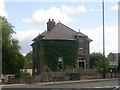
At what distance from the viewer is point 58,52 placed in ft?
220

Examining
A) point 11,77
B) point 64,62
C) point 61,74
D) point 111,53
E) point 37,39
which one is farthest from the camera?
point 111,53

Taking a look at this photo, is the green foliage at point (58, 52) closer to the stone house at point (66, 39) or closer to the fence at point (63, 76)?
the stone house at point (66, 39)

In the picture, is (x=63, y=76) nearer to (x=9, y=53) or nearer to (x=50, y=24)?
(x=9, y=53)

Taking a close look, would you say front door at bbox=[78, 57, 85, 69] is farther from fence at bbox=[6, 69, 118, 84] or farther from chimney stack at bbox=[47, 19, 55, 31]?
chimney stack at bbox=[47, 19, 55, 31]

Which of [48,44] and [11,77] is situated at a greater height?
[48,44]

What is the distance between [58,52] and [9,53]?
1005 cm

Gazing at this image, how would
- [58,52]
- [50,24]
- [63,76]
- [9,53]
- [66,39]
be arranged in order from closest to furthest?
[63,76]
[9,53]
[58,52]
[66,39]
[50,24]

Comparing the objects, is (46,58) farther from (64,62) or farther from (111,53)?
(111,53)

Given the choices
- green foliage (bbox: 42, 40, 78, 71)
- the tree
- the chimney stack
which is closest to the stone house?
green foliage (bbox: 42, 40, 78, 71)

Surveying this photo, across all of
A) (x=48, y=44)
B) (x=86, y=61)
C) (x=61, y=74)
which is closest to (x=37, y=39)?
(x=48, y=44)

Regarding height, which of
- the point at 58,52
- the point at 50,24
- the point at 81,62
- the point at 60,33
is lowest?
the point at 81,62

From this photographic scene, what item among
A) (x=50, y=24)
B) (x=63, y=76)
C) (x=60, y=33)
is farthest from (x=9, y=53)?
(x=50, y=24)

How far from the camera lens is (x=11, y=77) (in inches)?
2180

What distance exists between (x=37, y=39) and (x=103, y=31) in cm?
1563
